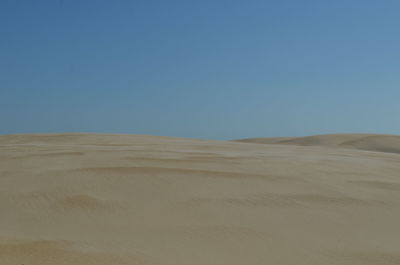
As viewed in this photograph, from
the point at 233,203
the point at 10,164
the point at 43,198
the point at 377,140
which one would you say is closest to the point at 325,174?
→ the point at 233,203

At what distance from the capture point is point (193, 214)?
1622mm

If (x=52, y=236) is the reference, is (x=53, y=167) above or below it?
above

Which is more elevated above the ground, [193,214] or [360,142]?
[360,142]

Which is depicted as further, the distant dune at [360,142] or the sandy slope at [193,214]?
the distant dune at [360,142]

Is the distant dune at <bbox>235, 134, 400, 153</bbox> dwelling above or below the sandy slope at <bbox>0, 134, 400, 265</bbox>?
above

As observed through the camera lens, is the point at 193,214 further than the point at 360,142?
No

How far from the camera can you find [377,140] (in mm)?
10922

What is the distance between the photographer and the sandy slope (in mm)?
1208

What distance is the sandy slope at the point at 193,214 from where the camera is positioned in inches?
47.6

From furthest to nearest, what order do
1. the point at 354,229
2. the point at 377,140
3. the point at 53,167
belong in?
the point at 377,140
the point at 53,167
the point at 354,229

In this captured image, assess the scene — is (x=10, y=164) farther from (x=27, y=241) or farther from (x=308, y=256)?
→ (x=308, y=256)

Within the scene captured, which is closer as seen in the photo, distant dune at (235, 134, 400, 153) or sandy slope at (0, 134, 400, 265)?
sandy slope at (0, 134, 400, 265)

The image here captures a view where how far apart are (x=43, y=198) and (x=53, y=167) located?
801 millimetres

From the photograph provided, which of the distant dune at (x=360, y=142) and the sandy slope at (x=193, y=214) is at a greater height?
the distant dune at (x=360, y=142)
